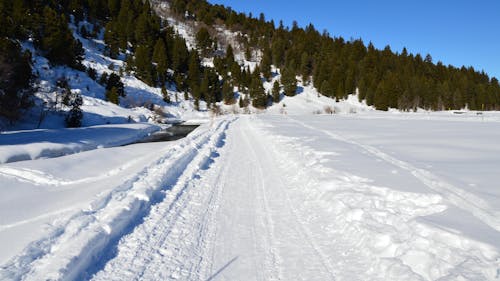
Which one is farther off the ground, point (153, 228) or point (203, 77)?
point (203, 77)

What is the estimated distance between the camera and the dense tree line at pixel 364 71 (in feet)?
241

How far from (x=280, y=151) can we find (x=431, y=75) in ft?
317

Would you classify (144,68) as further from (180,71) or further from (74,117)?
(74,117)

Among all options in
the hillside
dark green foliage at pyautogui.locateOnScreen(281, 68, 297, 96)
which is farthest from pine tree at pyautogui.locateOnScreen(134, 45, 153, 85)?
dark green foliage at pyautogui.locateOnScreen(281, 68, 297, 96)

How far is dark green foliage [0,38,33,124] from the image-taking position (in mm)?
21370

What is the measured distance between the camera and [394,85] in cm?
7062

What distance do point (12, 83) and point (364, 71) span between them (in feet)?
246

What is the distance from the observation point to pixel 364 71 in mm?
79500

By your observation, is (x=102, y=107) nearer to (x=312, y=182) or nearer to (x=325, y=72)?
(x=312, y=182)

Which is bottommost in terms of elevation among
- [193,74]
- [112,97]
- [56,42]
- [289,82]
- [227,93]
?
[112,97]

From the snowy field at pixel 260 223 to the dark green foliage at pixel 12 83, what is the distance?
1643 cm

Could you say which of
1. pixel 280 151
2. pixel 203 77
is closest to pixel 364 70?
pixel 203 77

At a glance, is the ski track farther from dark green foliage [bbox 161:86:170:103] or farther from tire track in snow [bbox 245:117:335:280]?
dark green foliage [bbox 161:86:170:103]

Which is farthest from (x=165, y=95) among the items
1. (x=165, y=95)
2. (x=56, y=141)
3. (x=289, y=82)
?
(x=56, y=141)
